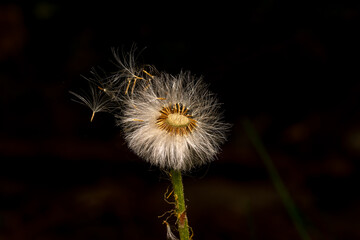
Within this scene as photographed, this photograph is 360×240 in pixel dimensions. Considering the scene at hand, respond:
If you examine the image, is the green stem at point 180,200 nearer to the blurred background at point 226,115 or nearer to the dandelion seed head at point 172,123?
the dandelion seed head at point 172,123

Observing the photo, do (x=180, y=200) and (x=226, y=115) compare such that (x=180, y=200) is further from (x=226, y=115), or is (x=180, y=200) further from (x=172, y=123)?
(x=226, y=115)

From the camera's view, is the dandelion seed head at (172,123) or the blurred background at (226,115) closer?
the dandelion seed head at (172,123)

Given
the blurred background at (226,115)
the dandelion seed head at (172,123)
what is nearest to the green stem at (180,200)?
the dandelion seed head at (172,123)

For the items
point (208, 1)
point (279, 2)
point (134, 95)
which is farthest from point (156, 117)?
point (279, 2)

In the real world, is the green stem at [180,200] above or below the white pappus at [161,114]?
below

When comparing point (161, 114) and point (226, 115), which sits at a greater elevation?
point (226, 115)

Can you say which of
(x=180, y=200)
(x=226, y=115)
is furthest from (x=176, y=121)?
(x=226, y=115)

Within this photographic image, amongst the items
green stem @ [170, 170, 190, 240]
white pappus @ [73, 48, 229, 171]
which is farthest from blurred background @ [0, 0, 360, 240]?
green stem @ [170, 170, 190, 240]

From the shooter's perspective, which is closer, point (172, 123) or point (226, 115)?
point (172, 123)
